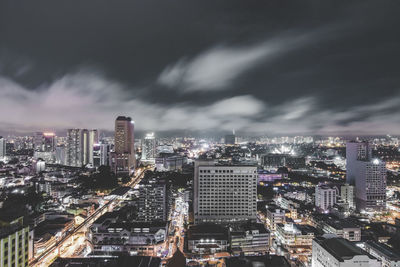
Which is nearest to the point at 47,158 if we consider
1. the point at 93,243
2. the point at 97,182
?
the point at 97,182

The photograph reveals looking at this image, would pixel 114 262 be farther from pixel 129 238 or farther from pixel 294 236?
pixel 294 236

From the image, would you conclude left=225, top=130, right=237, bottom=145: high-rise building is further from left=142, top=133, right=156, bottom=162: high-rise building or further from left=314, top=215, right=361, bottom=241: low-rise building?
left=314, top=215, right=361, bottom=241: low-rise building

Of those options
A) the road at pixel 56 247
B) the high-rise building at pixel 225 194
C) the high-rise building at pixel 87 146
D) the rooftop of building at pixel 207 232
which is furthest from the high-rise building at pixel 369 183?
the high-rise building at pixel 87 146

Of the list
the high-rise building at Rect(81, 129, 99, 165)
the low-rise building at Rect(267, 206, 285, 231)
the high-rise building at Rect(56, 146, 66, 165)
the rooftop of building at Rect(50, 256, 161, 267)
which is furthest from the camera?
the high-rise building at Rect(56, 146, 66, 165)

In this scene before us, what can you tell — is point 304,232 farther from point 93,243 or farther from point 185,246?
point 93,243

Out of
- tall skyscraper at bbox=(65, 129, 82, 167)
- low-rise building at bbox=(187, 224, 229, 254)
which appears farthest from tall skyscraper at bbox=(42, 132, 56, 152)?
low-rise building at bbox=(187, 224, 229, 254)

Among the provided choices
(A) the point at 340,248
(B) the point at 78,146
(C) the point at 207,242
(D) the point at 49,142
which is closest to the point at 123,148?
(B) the point at 78,146
